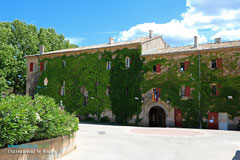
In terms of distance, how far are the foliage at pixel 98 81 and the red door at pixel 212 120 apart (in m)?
8.50

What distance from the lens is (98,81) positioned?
109ft

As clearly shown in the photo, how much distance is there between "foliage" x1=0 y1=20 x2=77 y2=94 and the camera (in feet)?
122

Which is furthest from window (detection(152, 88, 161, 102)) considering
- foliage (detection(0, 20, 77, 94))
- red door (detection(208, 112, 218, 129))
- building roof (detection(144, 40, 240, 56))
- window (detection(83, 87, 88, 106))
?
foliage (detection(0, 20, 77, 94))

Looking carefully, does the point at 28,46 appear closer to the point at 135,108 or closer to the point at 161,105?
the point at 135,108

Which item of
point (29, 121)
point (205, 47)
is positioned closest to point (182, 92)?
point (205, 47)

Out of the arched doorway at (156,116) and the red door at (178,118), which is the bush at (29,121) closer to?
the red door at (178,118)

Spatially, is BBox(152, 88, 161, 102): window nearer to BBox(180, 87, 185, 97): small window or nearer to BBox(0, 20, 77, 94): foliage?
BBox(180, 87, 185, 97): small window

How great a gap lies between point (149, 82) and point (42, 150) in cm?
2187

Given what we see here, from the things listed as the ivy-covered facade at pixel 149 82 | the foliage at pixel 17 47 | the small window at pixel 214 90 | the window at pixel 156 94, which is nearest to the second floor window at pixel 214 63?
the ivy-covered facade at pixel 149 82

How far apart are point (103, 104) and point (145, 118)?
20.9 ft

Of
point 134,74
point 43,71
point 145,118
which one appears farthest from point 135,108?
point 43,71

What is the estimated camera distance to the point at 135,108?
30359 millimetres

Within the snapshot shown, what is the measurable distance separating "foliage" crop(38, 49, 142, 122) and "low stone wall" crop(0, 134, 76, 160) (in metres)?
17.9

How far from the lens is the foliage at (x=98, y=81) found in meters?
30.8
